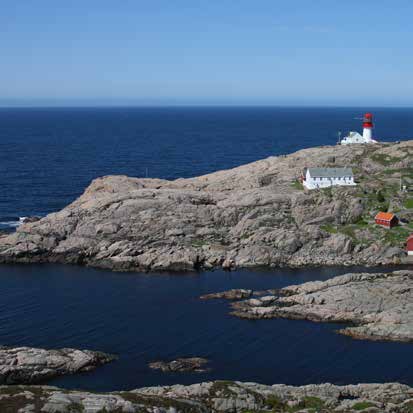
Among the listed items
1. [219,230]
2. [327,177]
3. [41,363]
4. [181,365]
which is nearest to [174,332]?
[181,365]

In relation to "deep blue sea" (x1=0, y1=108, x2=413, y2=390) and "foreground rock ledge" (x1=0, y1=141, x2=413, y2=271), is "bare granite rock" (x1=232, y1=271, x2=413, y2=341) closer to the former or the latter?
"deep blue sea" (x1=0, y1=108, x2=413, y2=390)

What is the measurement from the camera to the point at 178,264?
101 metres

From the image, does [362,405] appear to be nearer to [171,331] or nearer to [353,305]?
[353,305]

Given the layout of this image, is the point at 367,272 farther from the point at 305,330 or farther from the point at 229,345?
the point at 229,345

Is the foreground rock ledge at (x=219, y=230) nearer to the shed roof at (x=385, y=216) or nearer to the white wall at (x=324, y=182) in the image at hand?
the shed roof at (x=385, y=216)

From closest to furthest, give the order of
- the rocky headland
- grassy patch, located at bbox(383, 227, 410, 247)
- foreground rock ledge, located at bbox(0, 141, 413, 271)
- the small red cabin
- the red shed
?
the rocky headland, the red shed, foreground rock ledge, located at bbox(0, 141, 413, 271), grassy patch, located at bbox(383, 227, 410, 247), the small red cabin

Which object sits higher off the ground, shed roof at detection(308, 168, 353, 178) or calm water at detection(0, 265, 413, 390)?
shed roof at detection(308, 168, 353, 178)

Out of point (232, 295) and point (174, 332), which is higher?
point (232, 295)

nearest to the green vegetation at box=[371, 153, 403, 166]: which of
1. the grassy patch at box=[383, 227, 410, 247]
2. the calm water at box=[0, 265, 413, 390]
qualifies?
the grassy patch at box=[383, 227, 410, 247]

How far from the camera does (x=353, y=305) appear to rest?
265 ft

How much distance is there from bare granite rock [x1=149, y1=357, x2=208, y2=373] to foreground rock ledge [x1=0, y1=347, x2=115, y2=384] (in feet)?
17.0

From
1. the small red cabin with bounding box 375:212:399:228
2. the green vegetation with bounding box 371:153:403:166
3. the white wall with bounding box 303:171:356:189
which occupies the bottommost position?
the small red cabin with bounding box 375:212:399:228

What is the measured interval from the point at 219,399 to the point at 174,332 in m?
20.5

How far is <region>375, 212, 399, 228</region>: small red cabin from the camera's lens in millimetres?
106875
